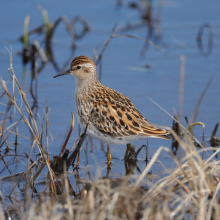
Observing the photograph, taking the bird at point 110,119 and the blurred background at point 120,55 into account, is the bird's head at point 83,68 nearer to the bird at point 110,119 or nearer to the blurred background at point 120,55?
the bird at point 110,119

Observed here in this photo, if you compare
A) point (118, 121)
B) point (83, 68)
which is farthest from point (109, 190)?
point (83, 68)

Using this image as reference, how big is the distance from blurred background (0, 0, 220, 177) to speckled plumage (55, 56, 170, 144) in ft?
1.53

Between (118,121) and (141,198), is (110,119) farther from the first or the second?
(141,198)

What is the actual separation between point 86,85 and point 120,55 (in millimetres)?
3482

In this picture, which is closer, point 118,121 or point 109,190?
point 109,190

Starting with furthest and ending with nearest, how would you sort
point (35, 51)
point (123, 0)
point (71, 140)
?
point (123, 0) → point (35, 51) → point (71, 140)

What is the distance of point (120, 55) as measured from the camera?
10.8 meters

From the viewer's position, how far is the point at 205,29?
39.5ft

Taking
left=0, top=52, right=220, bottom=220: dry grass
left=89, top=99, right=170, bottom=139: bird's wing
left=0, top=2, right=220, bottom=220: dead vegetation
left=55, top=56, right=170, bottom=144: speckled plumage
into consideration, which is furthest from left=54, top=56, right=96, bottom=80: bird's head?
left=0, top=52, right=220, bottom=220: dry grass

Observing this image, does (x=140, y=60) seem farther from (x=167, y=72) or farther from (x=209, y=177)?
(x=209, y=177)

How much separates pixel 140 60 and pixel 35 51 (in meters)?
2.61

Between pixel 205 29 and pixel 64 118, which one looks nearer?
pixel 64 118

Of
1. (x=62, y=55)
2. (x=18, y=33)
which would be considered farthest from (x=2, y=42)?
(x=62, y=55)

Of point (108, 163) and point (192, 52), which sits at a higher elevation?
point (192, 52)
